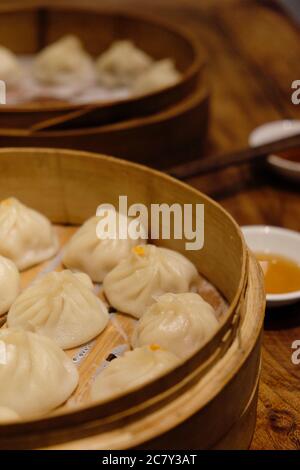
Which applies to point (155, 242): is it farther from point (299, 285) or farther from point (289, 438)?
point (289, 438)

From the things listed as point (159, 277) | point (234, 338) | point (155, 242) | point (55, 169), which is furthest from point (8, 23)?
point (234, 338)

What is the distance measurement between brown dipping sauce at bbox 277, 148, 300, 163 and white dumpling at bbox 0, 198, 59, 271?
127 centimetres

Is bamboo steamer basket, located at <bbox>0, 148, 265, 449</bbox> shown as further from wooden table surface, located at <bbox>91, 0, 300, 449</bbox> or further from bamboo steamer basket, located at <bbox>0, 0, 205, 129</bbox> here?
bamboo steamer basket, located at <bbox>0, 0, 205, 129</bbox>

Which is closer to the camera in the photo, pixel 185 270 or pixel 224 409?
pixel 224 409

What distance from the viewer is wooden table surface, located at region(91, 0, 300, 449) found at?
1.86 m

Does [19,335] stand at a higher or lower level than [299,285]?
higher

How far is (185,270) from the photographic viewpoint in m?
2.02

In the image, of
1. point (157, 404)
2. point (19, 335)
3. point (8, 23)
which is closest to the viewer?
point (157, 404)

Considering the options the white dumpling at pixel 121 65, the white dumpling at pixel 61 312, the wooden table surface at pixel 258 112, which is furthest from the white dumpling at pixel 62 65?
the white dumpling at pixel 61 312

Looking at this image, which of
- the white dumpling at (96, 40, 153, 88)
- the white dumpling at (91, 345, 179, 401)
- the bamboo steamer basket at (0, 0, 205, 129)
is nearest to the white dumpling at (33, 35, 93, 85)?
the white dumpling at (96, 40, 153, 88)

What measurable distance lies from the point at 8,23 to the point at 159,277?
2378 mm

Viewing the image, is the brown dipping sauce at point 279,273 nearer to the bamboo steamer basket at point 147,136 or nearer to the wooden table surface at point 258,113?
the wooden table surface at point 258,113

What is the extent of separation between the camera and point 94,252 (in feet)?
6.98

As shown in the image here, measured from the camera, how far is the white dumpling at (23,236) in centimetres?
218
